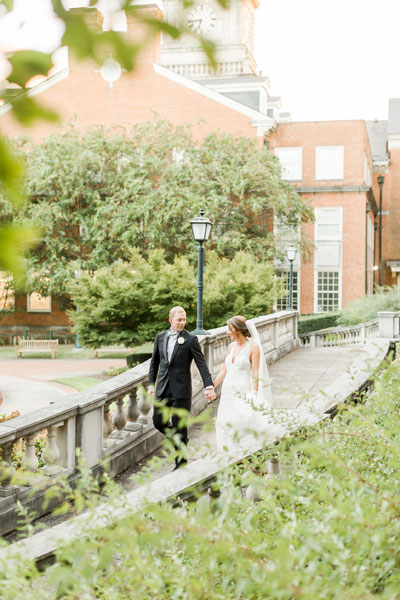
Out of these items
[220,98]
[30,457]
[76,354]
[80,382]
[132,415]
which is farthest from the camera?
[220,98]

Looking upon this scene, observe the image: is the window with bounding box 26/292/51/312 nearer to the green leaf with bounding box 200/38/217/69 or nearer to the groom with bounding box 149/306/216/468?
the groom with bounding box 149/306/216/468

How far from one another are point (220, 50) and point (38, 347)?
1222 inches

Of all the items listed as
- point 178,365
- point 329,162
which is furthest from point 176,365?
point 329,162

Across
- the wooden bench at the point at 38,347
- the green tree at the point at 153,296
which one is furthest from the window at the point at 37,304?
the green tree at the point at 153,296

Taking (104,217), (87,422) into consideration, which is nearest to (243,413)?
(87,422)

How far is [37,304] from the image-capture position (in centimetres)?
3884

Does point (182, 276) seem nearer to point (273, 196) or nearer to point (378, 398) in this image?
point (273, 196)

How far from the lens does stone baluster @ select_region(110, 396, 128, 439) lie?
8352 millimetres

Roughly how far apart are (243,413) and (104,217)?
24915mm

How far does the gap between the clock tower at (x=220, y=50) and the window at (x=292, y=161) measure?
3.01 metres

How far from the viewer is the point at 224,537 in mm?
2867

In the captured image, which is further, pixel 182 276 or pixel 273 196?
pixel 273 196

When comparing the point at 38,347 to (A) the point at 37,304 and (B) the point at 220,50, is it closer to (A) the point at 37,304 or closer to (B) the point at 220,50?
(A) the point at 37,304

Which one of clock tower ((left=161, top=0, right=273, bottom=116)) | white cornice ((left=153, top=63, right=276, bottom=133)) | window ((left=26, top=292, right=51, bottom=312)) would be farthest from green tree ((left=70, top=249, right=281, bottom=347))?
window ((left=26, top=292, right=51, bottom=312))
